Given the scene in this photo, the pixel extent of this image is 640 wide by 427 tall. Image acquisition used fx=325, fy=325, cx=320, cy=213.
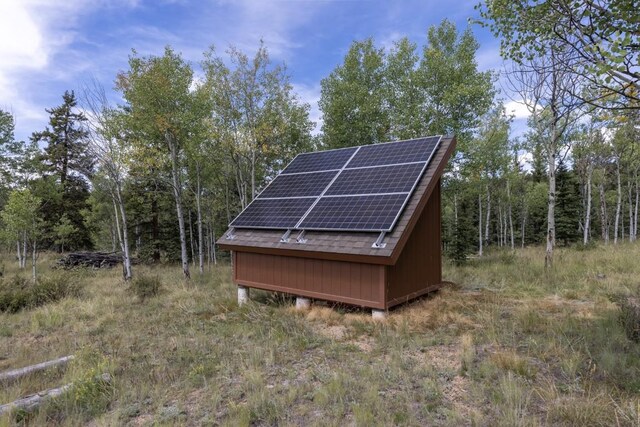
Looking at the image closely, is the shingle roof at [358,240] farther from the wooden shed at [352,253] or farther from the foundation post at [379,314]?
the foundation post at [379,314]

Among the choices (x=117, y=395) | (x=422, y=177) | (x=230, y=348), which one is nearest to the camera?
(x=117, y=395)

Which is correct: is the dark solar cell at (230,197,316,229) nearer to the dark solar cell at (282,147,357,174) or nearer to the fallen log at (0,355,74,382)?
the dark solar cell at (282,147,357,174)

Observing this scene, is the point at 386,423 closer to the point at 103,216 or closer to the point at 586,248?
the point at 586,248

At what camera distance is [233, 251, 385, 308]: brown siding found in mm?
6875

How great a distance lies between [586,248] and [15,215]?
88.7 ft

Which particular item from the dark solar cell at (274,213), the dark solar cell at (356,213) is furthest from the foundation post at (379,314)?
the dark solar cell at (274,213)

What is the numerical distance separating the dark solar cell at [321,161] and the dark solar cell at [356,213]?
6.25 ft

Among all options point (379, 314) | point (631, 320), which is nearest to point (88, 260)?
point (379, 314)

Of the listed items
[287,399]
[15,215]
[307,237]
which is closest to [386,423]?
[287,399]

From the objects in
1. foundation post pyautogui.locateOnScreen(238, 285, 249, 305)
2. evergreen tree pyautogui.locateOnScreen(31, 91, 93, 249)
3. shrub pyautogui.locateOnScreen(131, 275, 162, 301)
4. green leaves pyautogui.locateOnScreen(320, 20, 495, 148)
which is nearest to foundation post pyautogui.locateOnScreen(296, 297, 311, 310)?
foundation post pyautogui.locateOnScreen(238, 285, 249, 305)

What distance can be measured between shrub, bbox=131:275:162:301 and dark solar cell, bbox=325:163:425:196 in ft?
23.0

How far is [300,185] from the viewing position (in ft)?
32.7

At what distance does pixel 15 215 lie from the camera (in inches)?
611

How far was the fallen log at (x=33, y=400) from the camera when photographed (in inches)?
161
